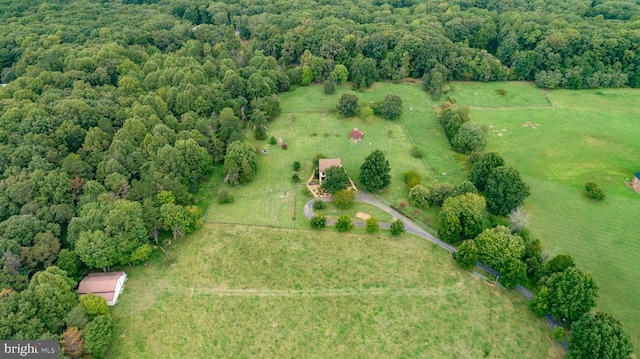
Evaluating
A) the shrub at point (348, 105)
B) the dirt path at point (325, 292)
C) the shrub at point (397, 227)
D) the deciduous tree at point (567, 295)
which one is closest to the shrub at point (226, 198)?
the dirt path at point (325, 292)

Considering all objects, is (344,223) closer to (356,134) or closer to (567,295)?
(356,134)

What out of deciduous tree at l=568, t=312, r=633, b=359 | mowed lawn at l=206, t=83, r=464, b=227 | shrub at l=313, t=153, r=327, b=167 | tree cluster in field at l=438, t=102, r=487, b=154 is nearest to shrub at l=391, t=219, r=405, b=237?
mowed lawn at l=206, t=83, r=464, b=227

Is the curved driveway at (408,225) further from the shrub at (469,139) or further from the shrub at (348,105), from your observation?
the shrub at (348,105)

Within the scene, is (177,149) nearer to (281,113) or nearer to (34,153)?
(34,153)

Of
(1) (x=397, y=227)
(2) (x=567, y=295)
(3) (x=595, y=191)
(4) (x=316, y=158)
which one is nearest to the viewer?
(2) (x=567, y=295)

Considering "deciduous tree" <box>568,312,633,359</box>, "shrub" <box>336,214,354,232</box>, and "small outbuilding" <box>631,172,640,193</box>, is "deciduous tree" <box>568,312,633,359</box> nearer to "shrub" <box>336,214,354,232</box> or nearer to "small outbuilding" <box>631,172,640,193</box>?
"shrub" <box>336,214,354,232</box>

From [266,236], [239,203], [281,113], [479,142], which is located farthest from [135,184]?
[479,142]

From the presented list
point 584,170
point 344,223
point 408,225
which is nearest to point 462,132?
point 584,170
